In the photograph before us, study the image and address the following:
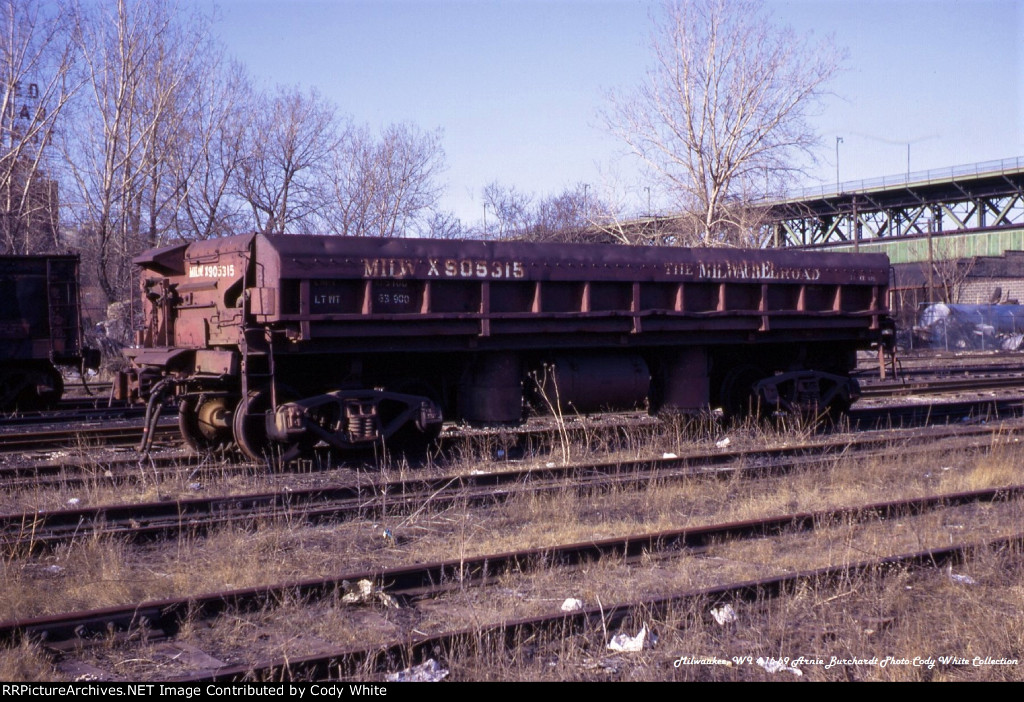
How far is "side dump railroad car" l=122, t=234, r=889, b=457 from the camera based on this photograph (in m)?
10.5

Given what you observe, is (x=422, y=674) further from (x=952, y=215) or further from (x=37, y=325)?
(x=952, y=215)

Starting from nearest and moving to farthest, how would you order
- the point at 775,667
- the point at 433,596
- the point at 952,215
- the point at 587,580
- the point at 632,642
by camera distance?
the point at 775,667
the point at 632,642
the point at 433,596
the point at 587,580
the point at 952,215

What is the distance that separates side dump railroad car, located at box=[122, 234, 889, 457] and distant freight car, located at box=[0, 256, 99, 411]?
6.22 m

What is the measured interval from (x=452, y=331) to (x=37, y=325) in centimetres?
1026

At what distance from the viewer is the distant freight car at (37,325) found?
1728cm

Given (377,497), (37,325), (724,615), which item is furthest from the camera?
(37,325)

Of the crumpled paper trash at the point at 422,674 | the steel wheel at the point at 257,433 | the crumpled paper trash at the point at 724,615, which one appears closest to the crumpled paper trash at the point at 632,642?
the crumpled paper trash at the point at 724,615

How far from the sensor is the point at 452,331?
11312 mm

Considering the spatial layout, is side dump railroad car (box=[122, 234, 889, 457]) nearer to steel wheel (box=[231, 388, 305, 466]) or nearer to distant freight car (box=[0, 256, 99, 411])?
steel wheel (box=[231, 388, 305, 466])

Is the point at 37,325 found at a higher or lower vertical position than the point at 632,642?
higher

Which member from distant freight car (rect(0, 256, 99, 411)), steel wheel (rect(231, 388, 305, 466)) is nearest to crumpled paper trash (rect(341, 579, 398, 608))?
steel wheel (rect(231, 388, 305, 466))

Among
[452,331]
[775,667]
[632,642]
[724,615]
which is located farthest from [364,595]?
[452,331]
